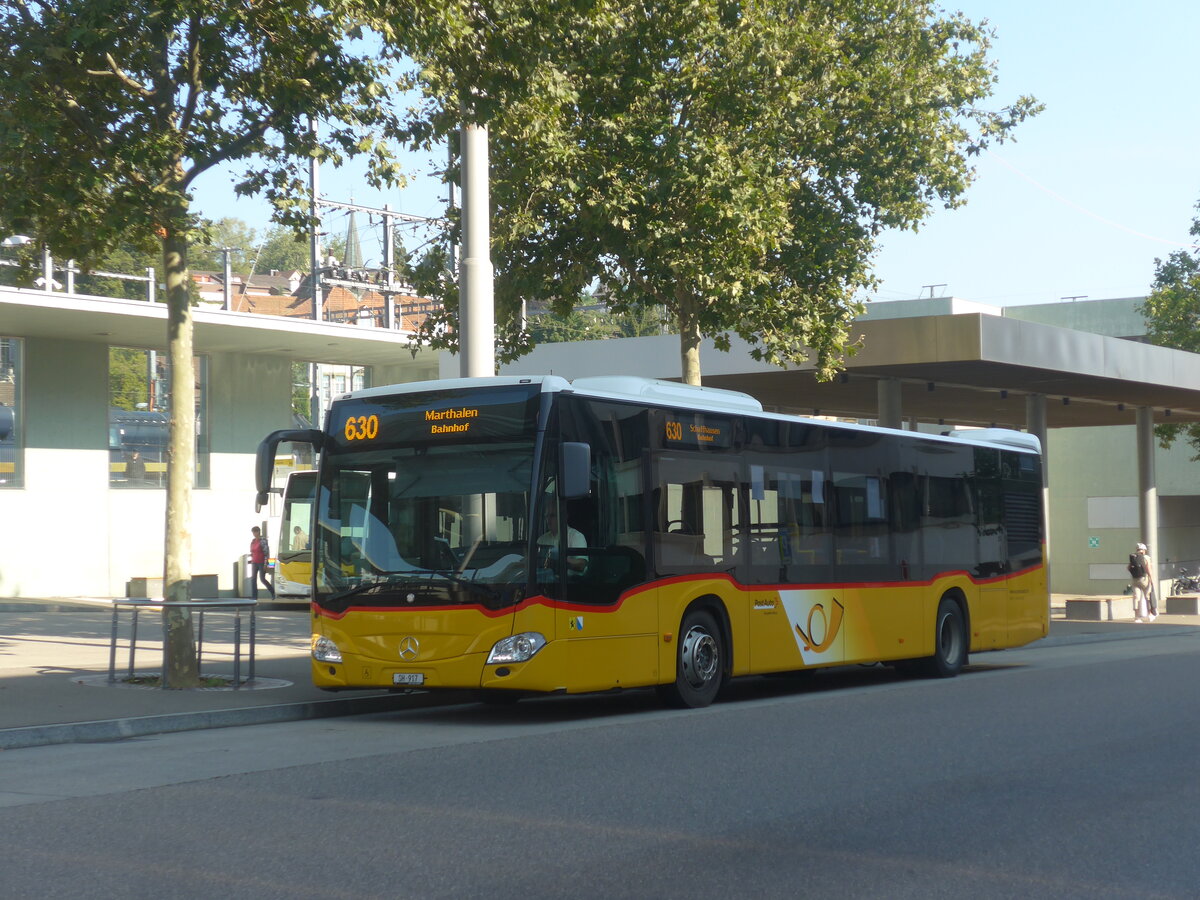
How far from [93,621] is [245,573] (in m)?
11.1

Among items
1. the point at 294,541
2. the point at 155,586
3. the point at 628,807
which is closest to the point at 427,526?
the point at 628,807

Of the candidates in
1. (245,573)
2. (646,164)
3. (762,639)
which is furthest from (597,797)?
(245,573)

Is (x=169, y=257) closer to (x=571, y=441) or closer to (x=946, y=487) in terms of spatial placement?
(x=571, y=441)

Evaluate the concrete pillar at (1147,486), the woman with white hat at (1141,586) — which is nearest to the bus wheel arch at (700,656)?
the woman with white hat at (1141,586)

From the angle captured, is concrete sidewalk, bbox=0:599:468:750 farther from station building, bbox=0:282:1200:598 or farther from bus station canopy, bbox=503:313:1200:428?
station building, bbox=0:282:1200:598

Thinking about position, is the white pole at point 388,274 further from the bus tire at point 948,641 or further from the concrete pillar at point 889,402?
the bus tire at point 948,641

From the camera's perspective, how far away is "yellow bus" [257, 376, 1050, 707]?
12180 mm

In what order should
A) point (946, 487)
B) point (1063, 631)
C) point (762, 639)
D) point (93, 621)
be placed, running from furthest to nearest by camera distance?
point (1063, 631)
point (93, 621)
point (946, 487)
point (762, 639)

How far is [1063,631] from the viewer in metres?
29.1

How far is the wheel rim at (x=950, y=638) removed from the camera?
717 inches

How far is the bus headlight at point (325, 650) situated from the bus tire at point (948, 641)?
8.17 meters

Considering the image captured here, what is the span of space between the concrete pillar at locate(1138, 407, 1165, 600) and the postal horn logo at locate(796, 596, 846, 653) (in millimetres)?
23987

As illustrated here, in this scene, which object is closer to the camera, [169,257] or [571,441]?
[571,441]

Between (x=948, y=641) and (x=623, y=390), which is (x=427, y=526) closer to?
(x=623, y=390)
